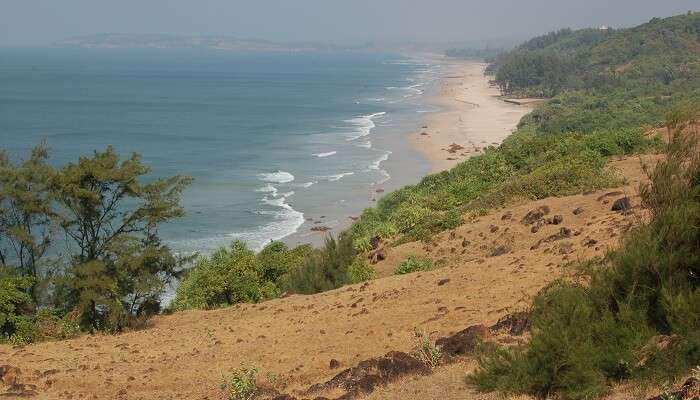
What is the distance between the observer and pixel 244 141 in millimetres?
83875

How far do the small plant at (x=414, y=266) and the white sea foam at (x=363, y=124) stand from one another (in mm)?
60348

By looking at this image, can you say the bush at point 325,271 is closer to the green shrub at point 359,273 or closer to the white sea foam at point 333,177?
the green shrub at point 359,273

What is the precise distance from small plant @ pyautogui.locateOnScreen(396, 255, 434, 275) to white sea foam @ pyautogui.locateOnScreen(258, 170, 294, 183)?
1518 inches

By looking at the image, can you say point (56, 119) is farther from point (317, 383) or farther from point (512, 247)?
point (317, 383)

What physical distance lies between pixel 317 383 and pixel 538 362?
4.29m

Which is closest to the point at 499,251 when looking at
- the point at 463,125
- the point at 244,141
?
the point at 244,141

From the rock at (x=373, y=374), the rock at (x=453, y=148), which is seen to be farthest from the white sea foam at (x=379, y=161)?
the rock at (x=373, y=374)

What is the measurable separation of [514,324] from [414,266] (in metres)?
10.5

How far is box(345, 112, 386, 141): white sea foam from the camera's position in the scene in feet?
283

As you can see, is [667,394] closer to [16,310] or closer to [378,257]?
[378,257]

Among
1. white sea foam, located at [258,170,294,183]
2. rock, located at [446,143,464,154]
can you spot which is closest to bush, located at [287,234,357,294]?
white sea foam, located at [258,170,294,183]

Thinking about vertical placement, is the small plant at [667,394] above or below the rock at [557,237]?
above

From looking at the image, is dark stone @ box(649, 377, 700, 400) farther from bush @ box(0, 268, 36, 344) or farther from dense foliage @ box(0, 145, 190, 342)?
bush @ box(0, 268, 36, 344)

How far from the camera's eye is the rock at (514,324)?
1255 cm
